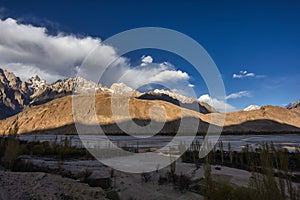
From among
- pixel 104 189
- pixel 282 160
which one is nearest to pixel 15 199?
pixel 104 189

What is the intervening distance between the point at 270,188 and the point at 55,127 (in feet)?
291

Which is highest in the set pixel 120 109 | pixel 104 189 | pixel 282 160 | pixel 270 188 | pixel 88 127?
pixel 120 109

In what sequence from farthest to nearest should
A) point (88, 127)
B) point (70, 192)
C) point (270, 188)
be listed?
point (88, 127) < point (70, 192) < point (270, 188)

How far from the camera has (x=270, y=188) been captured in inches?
171

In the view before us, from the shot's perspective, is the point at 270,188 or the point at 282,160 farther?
the point at 282,160

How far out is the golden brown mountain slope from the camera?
81.6 meters

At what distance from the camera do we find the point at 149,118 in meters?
83.8

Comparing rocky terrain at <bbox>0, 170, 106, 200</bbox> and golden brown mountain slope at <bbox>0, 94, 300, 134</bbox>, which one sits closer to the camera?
rocky terrain at <bbox>0, 170, 106, 200</bbox>

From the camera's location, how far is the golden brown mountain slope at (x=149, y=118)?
268 feet

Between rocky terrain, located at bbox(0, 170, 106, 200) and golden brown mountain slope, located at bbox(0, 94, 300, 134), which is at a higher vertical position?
golden brown mountain slope, located at bbox(0, 94, 300, 134)

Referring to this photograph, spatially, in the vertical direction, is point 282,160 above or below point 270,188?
above

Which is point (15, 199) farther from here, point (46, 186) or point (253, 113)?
point (253, 113)

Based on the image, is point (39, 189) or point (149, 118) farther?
point (149, 118)

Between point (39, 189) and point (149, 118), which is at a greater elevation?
point (149, 118)
